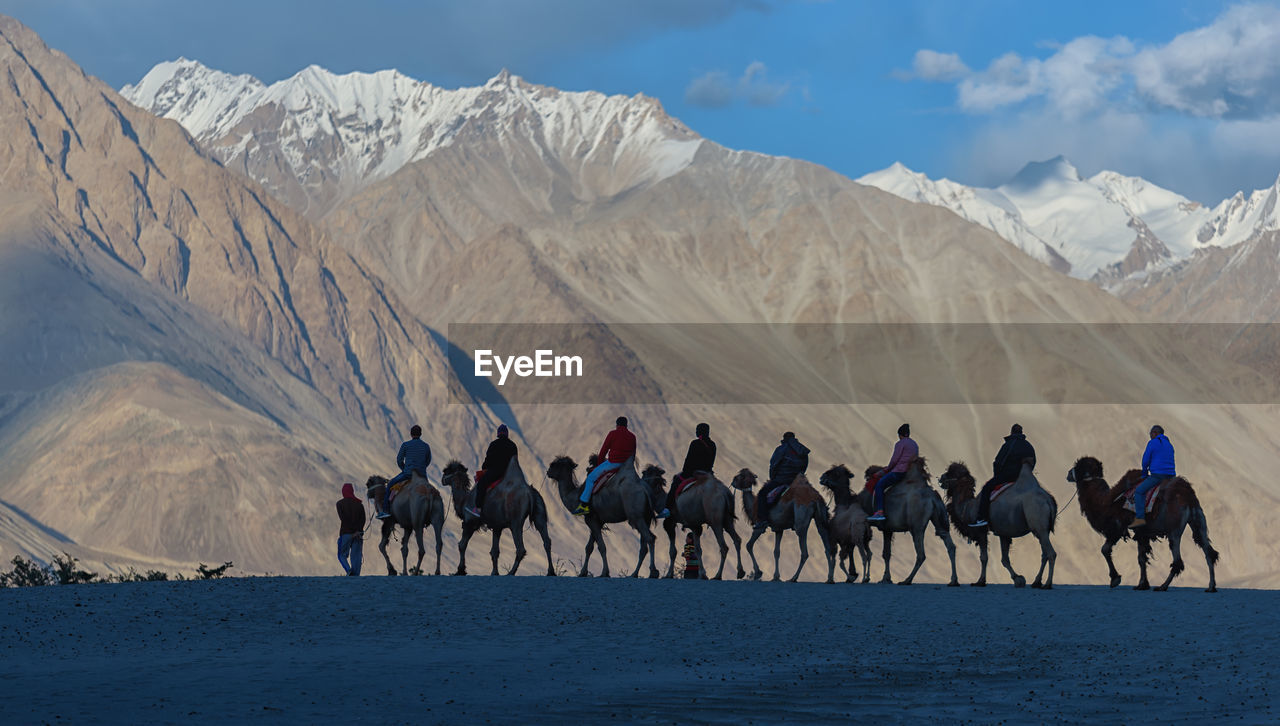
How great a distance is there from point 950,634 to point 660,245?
14953cm

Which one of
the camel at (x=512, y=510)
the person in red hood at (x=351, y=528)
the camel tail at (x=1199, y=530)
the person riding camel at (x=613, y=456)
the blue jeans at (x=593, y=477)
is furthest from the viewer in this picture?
the person in red hood at (x=351, y=528)

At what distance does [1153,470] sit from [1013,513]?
2.24 metres

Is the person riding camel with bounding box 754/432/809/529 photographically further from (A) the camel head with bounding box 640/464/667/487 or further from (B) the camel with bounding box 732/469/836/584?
(A) the camel head with bounding box 640/464/667/487

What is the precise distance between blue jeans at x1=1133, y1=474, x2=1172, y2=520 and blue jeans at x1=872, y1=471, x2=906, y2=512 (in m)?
3.69

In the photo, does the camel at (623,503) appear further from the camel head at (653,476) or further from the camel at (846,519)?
the camel at (846,519)

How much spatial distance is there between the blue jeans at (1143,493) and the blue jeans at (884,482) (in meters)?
3.69

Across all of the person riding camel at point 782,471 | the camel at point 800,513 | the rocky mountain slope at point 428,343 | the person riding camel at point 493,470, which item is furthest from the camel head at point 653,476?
the rocky mountain slope at point 428,343

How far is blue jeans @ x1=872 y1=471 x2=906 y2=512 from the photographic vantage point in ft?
92.2

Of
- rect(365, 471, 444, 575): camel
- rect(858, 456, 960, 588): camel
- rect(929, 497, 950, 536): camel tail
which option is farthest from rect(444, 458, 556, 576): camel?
rect(929, 497, 950, 536): camel tail

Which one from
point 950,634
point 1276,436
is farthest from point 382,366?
point 950,634

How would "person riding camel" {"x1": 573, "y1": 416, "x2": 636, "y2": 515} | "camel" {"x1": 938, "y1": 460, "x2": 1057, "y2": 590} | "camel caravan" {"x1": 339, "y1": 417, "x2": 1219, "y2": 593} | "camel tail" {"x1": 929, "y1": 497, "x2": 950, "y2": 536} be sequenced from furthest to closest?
"person riding camel" {"x1": 573, "y1": 416, "x2": 636, "y2": 515} < "camel tail" {"x1": 929, "y1": 497, "x2": 950, "y2": 536} < "camel caravan" {"x1": 339, "y1": 417, "x2": 1219, "y2": 593} < "camel" {"x1": 938, "y1": 460, "x2": 1057, "y2": 590}

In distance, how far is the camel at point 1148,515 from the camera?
86.7 ft

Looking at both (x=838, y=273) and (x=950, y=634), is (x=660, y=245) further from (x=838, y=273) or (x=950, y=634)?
(x=950, y=634)

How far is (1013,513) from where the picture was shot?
1071 inches
